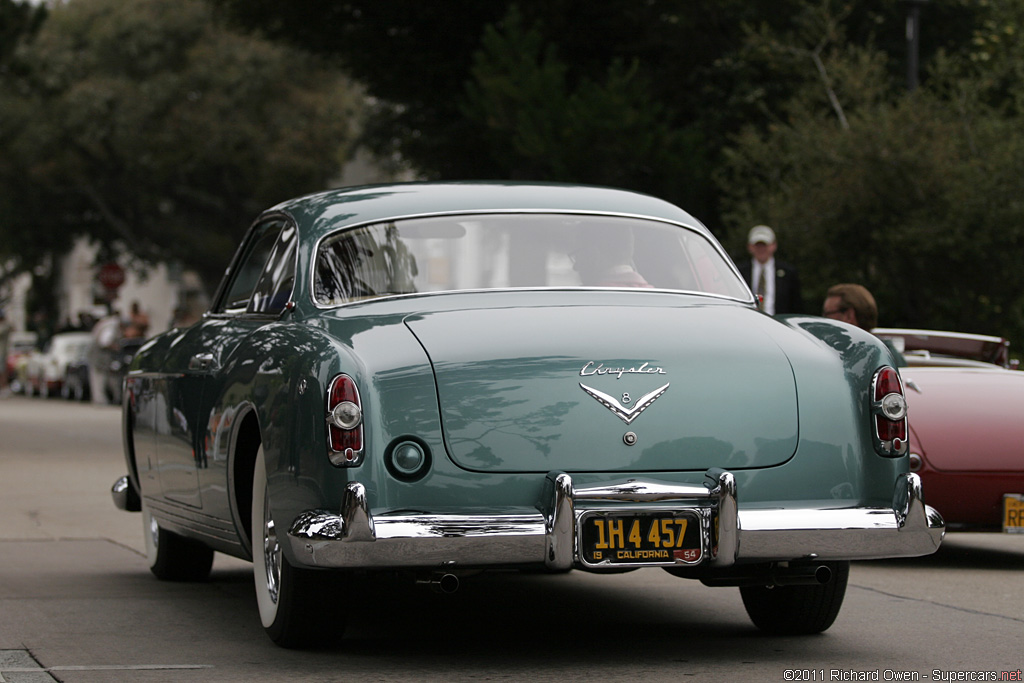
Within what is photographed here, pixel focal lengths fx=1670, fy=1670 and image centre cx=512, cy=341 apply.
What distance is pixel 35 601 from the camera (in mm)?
7148

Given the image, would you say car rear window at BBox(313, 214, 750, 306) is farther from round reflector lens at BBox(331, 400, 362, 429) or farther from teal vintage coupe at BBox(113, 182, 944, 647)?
round reflector lens at BBox(331, 400, 362, 429)

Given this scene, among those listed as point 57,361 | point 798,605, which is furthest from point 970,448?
point 57,361

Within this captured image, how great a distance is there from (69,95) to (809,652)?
1599 inches

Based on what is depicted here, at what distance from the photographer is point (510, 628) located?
21.2 ft

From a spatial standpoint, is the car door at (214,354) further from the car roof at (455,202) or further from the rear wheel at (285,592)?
the rear wheel at (285,592)

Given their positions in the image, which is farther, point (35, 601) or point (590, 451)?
point (35, 601)

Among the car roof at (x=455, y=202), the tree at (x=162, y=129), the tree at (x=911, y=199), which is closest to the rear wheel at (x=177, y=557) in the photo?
the car roof at (x=455, y=202)

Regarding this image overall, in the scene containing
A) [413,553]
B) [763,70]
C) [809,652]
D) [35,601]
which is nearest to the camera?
[413,553]

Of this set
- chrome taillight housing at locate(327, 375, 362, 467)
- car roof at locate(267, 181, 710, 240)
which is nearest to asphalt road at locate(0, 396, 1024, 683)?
chrome taillight housing at locate(327, 375, 362, 467)

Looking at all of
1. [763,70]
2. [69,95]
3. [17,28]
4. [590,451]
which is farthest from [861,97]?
[69,95]

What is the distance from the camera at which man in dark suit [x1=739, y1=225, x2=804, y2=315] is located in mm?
12469

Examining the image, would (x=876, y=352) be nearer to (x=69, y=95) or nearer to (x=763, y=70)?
(x=763, y=70)

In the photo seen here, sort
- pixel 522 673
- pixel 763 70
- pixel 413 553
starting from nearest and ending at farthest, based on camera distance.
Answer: pixel 413 553, pixel 522 673, pixel 763 70

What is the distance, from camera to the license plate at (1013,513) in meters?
8.38
